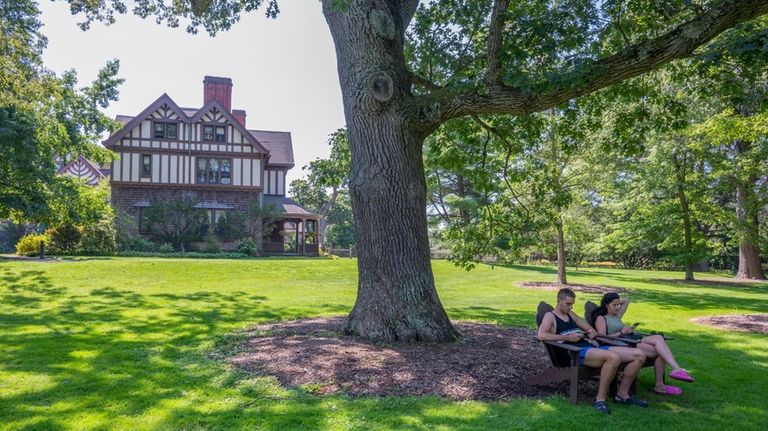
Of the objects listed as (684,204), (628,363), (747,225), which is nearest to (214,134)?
(684,204)

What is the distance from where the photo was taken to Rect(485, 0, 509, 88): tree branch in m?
6.61

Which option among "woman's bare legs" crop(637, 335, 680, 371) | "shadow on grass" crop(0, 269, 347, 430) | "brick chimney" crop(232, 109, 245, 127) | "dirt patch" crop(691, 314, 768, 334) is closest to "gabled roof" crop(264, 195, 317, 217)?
"brick chimney" crop(232, 109, 245, 127)

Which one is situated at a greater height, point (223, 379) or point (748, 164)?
point (748, 164)

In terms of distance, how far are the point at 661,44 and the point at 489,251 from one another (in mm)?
5199

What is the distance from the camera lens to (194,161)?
32250mm

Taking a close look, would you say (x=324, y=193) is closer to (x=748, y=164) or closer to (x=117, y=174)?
(x=117, y=174)

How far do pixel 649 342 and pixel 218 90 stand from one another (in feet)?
110

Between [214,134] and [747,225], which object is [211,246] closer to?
[214,134]

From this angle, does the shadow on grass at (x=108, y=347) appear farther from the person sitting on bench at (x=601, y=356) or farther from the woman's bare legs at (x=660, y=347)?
the woman's bare legs at (x=660, y=347)

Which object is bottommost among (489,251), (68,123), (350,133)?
(489,251)

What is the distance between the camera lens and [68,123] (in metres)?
18.5

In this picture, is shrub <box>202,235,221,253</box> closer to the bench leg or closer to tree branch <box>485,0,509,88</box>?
tree branch <box>485,0,509,88</box>

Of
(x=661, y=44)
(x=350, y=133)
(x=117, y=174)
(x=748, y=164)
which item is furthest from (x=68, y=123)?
(x=748, y=164)

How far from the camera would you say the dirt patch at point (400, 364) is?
17.4 ft
